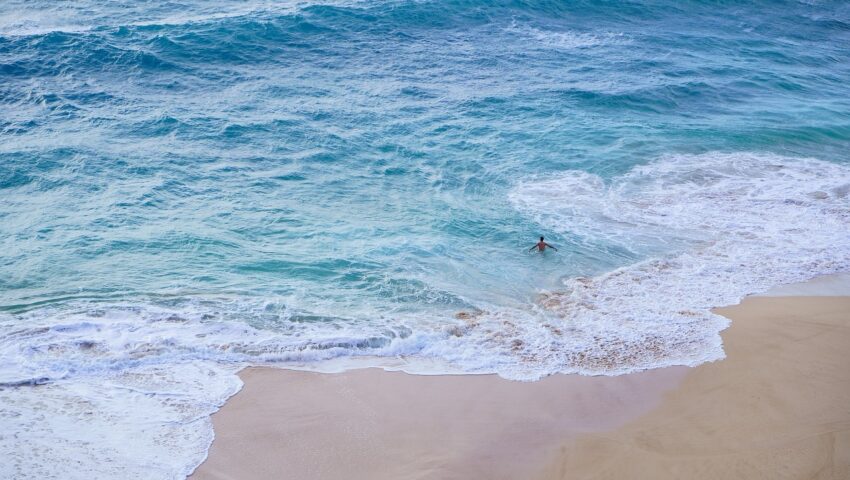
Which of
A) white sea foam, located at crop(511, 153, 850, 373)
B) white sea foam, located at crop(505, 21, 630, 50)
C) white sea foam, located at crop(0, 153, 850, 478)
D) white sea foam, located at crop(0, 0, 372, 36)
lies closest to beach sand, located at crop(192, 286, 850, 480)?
white sea foam, located at crop(0, 153, 850, 478)

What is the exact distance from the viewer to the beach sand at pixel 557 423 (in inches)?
349

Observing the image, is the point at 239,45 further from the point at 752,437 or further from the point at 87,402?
the point at 752,437

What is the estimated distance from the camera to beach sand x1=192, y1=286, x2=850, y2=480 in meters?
8.87

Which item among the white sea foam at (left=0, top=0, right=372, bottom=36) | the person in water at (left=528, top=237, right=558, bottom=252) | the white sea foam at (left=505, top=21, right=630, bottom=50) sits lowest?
the person in water at (left=528, top=237, right=558, bottom=252)

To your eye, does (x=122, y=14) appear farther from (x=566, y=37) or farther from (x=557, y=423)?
(x=557, y=423)

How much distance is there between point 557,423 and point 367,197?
8.49 meters

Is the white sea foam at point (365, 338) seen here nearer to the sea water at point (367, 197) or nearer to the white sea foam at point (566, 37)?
the sea water at point (367, 197)

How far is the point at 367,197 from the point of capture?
16.7 m

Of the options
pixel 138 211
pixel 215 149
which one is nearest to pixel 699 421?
pixel 138 211

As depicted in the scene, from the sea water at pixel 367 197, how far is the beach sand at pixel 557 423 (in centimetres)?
46

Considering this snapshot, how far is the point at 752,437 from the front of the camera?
365 inches

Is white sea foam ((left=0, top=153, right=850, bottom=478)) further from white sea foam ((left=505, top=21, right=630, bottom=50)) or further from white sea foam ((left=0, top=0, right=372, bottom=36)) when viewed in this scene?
white sea foam ((left=0, top=0, right=372, bottom=36))

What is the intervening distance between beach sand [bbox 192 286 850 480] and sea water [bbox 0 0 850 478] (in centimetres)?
46

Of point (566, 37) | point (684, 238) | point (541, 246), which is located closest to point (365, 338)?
point (541, 246)
